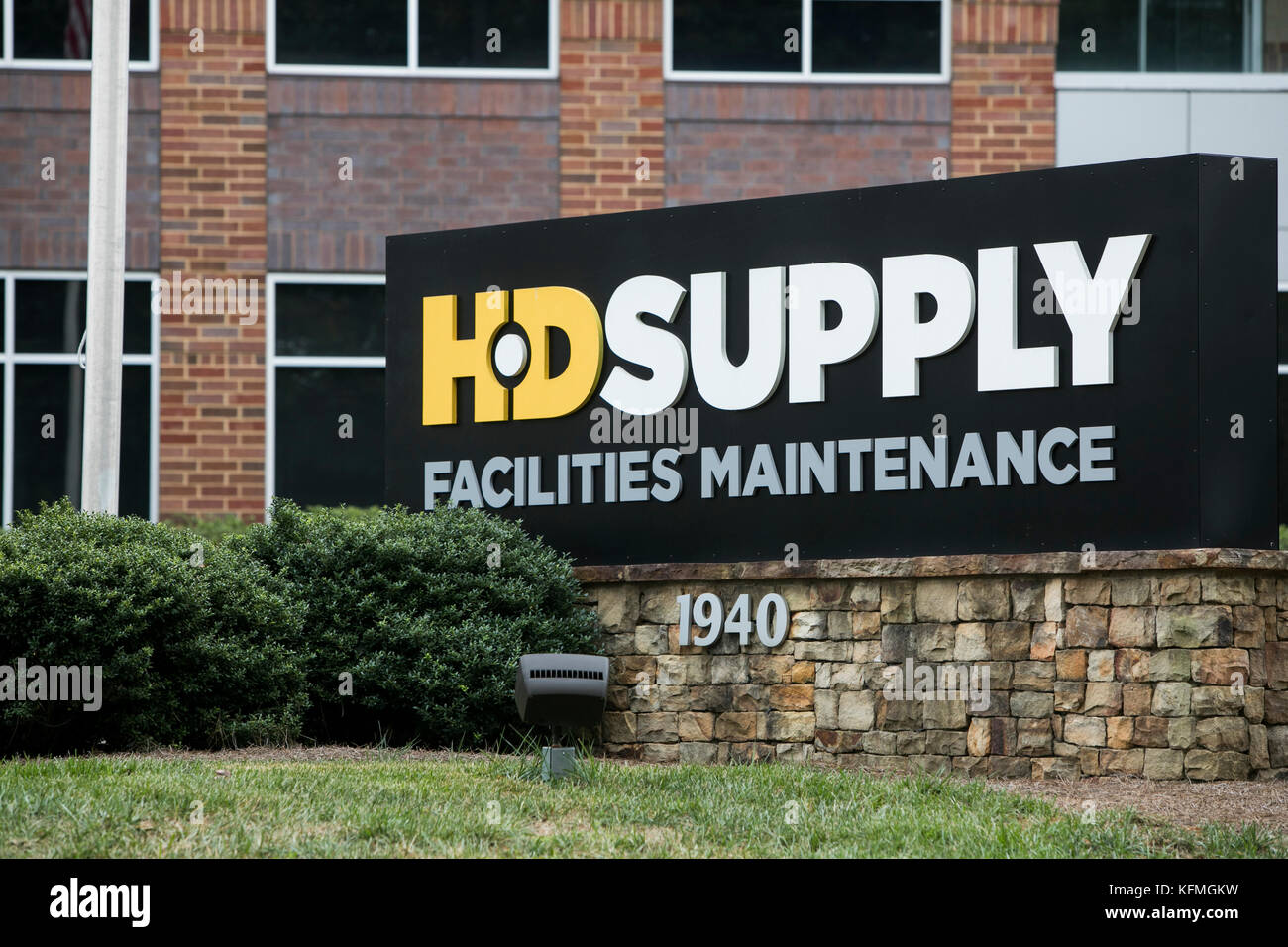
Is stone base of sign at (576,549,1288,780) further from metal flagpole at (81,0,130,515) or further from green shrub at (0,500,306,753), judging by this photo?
metal flagpole at (81,0,130,515)

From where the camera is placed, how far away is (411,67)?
589 inches

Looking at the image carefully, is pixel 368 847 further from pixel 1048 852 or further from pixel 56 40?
pixel 56 40

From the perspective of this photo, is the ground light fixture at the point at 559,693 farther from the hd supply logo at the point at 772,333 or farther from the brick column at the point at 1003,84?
the brick column at the point at 1003,84

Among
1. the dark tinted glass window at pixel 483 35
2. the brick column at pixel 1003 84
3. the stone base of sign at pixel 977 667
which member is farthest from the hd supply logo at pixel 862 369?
the brick column at pixel 1003 84

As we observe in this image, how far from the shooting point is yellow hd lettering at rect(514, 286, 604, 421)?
10.8 metres

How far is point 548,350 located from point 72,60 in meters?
6.78

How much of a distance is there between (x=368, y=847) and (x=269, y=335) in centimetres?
927

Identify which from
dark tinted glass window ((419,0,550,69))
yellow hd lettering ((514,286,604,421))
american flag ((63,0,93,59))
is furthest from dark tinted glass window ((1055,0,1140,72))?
american flag ((63,0,93,59))

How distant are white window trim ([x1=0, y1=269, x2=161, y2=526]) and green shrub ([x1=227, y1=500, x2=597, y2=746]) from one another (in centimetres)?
458

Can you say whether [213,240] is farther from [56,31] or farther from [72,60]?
[56,31]

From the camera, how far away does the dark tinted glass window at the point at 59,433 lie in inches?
574

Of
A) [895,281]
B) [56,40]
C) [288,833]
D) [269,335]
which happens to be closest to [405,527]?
[895,281]

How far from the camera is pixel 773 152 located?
49.2 ft

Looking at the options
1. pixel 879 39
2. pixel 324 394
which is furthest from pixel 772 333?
pixel 879 39
